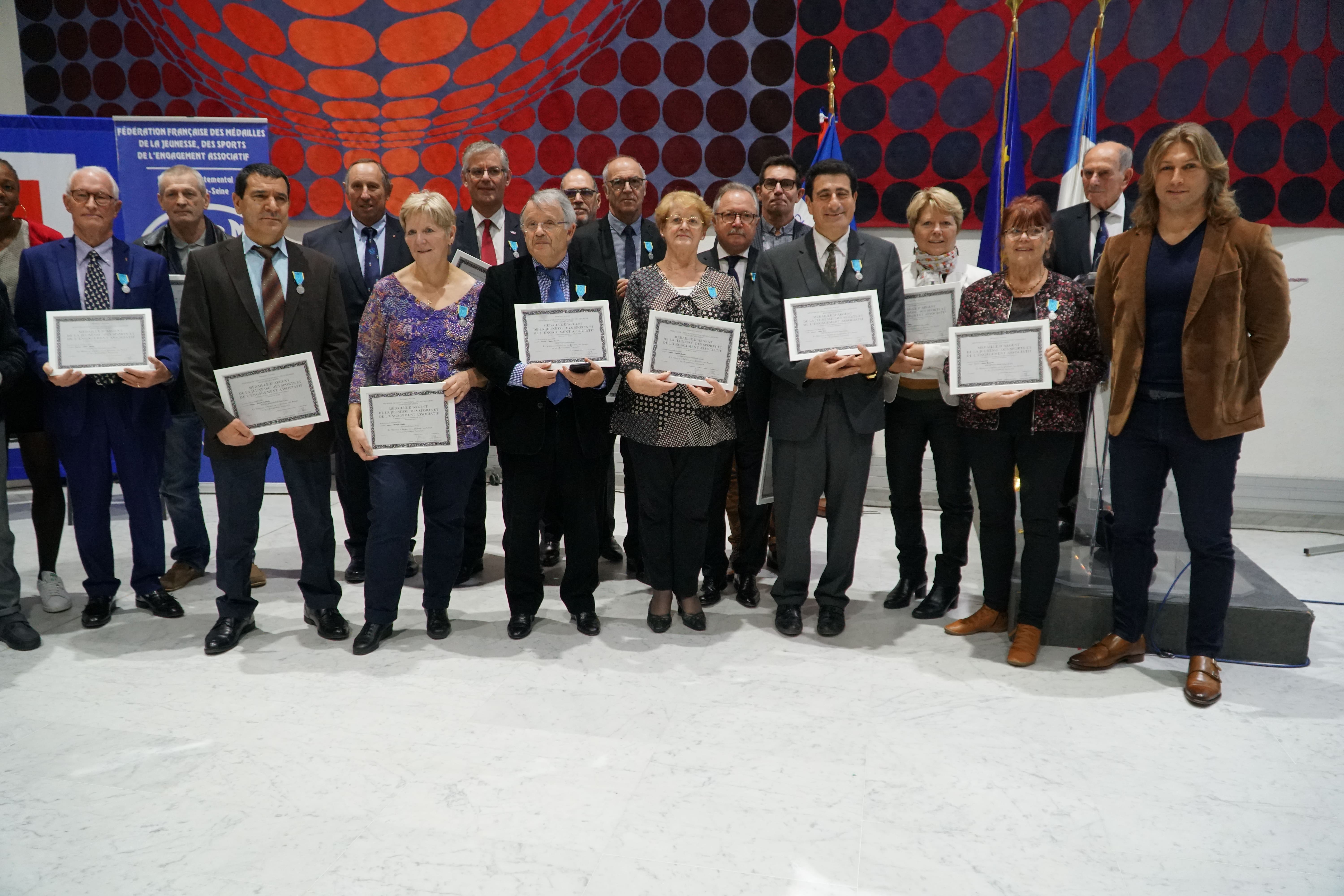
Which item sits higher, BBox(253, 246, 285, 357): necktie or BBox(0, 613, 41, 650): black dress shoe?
BBox(253, 246, 285, 357): necktie

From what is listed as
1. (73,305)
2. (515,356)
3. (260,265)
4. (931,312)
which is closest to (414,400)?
(515,356)

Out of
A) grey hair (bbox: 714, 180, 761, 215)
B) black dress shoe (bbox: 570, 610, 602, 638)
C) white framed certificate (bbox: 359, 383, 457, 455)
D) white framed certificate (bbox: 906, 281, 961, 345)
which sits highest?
grey hair (bbox: 714, 180, 761, 215)

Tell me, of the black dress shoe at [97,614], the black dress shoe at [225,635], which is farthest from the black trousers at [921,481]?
the black dress shoe at [97,614]

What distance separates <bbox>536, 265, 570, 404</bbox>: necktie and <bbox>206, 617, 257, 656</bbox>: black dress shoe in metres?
1.48

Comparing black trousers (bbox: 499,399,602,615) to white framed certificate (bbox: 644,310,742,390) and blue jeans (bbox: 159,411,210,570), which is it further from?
blue jeans (bbox: 159,411,210,570)

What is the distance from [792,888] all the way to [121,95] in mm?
6957

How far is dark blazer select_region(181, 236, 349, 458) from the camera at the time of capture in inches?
132

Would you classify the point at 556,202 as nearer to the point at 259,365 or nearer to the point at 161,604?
the point at 259,365

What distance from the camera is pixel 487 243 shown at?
4539mm

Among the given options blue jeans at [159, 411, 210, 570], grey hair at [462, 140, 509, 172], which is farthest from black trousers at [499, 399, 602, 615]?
blue jeans at [159, 411, 210, 570]

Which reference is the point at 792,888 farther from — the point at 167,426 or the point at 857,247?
the point at 167,426

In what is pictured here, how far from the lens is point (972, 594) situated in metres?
4.21

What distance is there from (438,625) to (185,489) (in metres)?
1.62

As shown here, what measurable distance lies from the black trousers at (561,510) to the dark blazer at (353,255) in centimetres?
114
